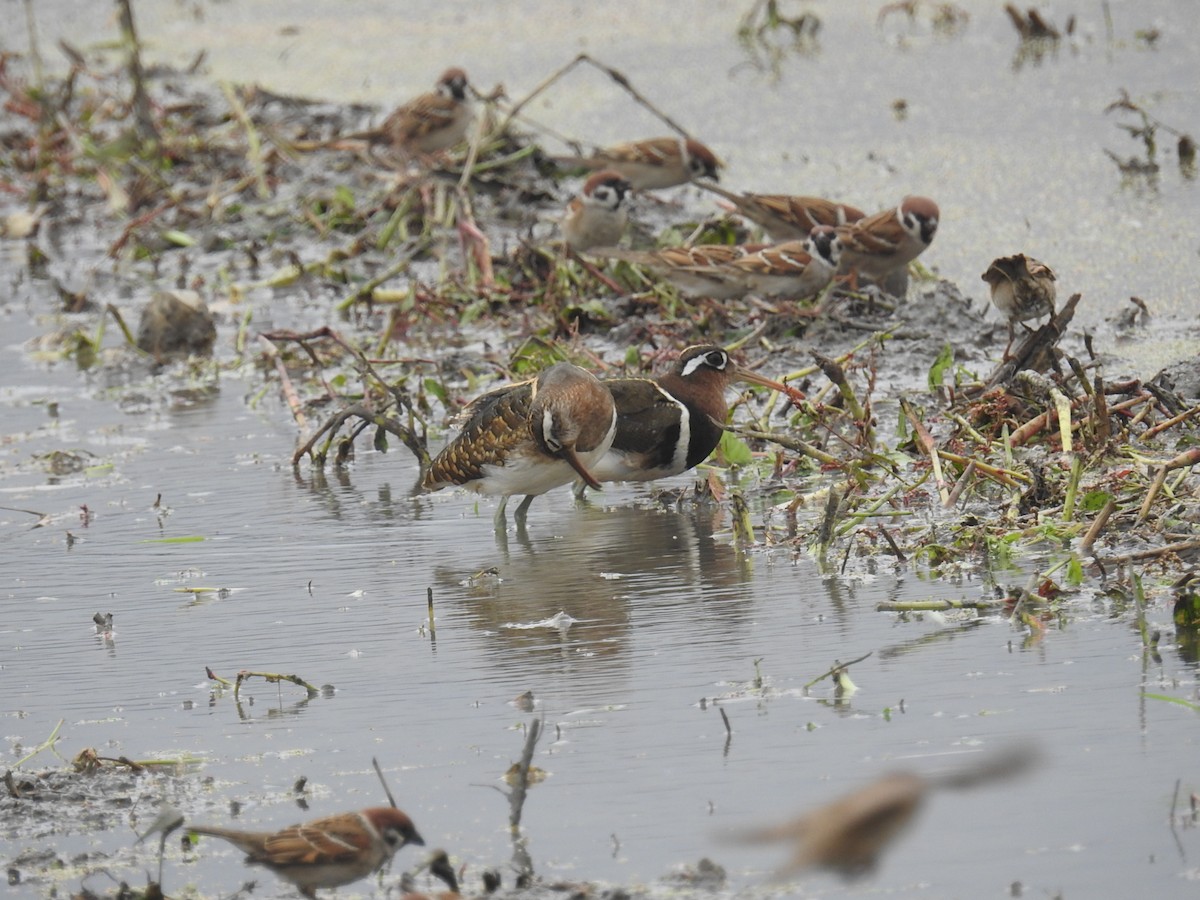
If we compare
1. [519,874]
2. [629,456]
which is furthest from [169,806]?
[629,456]

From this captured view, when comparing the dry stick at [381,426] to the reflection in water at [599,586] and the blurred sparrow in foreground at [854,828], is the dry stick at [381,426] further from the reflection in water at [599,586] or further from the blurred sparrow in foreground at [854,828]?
the blurred sparrow in foreground at [854,828]

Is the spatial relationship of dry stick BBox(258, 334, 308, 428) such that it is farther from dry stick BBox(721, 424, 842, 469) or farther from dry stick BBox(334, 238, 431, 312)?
dry stick BBox(721, 424, 842, 469)

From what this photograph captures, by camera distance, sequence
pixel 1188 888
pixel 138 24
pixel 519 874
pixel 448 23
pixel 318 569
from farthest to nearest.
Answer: pixel 138 24 → pixel 448 23 → pixel 318 569 → pixel 519 874 → pixel 1188 888

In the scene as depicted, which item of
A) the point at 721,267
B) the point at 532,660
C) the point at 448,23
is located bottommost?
the point at 532,660

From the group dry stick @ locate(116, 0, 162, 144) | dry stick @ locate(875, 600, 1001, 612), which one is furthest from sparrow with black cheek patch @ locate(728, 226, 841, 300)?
dry stick @ locate(116, 0, 162, 144)

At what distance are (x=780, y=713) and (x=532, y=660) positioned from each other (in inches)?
33.2

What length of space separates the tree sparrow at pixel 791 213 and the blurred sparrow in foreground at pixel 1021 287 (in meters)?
3.19

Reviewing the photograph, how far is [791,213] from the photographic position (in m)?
10.1

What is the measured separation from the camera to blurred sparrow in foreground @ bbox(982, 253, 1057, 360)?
6672 mm

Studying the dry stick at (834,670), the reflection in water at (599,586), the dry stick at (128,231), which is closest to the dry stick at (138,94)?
the dry stick at (128,231)

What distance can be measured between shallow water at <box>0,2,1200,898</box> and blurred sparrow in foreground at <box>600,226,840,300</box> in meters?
0.90

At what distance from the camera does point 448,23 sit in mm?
18203

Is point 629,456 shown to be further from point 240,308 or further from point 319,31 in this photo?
point 319,31

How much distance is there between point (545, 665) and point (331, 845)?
142 centimetres
